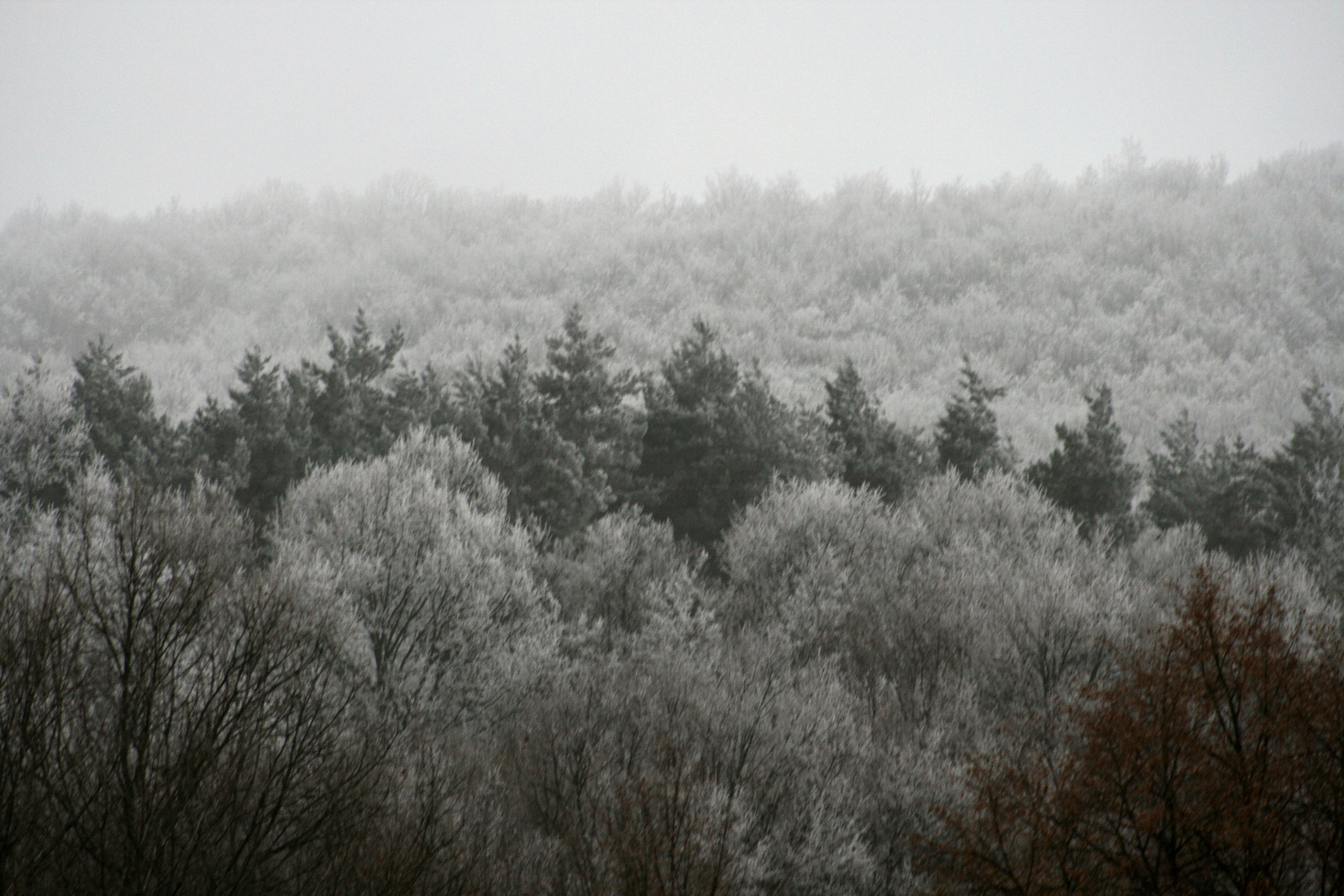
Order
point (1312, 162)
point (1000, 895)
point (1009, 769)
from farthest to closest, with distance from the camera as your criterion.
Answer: point (1312, 162) → point (1009, 769) → point (1000, 895)

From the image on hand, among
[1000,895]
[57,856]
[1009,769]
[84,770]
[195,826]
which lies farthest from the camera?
[1009,769]

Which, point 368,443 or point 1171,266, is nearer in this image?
point 368,443

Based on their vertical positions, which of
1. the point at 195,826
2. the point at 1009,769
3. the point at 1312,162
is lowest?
the point at 1009,769

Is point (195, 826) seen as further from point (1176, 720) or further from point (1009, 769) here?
point (1176, 720)

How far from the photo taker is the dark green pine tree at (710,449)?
37.6 m

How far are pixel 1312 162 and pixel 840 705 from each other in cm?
12576

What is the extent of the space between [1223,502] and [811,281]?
68.3 metres

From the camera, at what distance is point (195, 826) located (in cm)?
1291

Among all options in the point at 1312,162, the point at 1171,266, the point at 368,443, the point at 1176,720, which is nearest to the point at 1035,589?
the point at 1176,720

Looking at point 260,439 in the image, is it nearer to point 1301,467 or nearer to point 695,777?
point 695,777

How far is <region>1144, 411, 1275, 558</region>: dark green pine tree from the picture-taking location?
40156mm

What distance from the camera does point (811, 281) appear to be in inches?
4141

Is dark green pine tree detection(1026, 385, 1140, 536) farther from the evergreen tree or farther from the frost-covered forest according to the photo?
the evergreen tree

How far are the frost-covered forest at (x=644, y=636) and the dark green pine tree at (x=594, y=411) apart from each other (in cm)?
20
